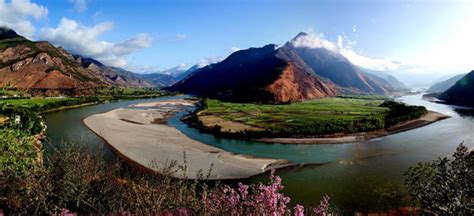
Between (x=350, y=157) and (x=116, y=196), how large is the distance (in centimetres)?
3663

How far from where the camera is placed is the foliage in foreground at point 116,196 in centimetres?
656

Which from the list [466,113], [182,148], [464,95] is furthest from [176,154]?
A: [464,95]

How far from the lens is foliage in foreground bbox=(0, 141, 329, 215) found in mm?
6559

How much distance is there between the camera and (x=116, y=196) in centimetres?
1024

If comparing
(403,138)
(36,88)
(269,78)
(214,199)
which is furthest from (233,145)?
(36,88)

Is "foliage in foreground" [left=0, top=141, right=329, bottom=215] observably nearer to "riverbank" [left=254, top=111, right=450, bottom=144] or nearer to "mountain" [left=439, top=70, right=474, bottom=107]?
"riverbank" [left=254, top=111, right=450, bottom=144]

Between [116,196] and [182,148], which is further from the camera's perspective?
[182,148]

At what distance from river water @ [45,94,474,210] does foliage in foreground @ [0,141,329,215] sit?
4.82 m

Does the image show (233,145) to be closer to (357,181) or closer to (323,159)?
(323,159)

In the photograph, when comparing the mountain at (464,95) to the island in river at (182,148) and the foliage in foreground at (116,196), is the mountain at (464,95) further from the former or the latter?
the foliage in foreground at (116,196)

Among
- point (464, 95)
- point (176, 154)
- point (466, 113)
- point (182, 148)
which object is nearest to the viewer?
point (176, 154)

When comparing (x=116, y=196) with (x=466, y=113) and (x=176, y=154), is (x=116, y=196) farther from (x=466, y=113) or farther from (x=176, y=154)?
(x=466, y=113)

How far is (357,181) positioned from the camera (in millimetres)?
31141

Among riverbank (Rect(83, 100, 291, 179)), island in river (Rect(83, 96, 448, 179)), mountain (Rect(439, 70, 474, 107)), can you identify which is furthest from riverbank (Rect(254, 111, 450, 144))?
mountain (Rect(439, 70, 474, 107))
